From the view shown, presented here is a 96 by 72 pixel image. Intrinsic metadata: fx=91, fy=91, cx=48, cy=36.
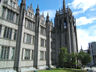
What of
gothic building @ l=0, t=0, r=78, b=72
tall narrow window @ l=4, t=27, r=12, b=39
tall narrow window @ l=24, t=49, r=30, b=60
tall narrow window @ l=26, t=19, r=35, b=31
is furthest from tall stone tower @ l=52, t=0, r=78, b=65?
tall narrow window @ l=4, t=27, r=12, b=39

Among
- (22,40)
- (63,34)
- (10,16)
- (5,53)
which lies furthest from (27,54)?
(63,34)

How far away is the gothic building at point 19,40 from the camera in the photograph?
75.6 feet

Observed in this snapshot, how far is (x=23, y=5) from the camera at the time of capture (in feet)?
95.9

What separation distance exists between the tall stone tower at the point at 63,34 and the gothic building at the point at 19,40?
9476 mm

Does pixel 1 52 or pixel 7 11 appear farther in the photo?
pixel 7 11

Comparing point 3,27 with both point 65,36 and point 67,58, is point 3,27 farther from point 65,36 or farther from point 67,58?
point 65,36

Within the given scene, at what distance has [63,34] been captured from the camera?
47250 millimetres

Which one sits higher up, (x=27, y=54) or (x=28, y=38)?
(x=28, y=38)

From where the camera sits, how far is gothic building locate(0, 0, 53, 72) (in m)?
23.0

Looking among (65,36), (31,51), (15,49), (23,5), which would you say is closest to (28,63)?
(31,51)

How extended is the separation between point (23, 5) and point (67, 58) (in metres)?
26.5

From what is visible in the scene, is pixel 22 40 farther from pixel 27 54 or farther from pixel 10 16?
pixel 10 16

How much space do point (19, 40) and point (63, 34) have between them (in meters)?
26.7

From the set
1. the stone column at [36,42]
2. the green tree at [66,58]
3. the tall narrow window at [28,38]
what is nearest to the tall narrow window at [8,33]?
the tall narrow window at [28,38]
